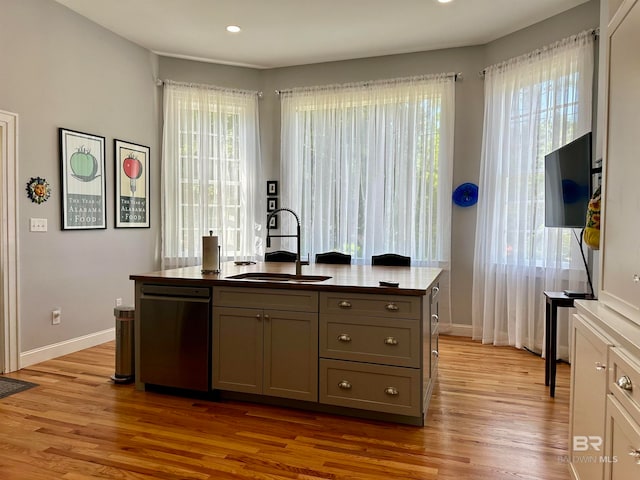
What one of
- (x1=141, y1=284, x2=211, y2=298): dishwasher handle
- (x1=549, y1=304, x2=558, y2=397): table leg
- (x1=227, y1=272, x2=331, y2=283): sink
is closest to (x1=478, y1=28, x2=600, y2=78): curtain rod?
(x1=549, y1=304, x2=558, y2=397): table leg

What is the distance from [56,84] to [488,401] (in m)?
4.57

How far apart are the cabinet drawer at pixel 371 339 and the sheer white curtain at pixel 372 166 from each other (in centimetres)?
248

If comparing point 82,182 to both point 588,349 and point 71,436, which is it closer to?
point 71,436

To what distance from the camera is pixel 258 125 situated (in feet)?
18.8

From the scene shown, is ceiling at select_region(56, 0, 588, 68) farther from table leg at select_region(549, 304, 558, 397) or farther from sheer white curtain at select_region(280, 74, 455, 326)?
table leg at select_region(549, 304, 558, 397)

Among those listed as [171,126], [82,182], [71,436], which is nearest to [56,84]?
[82,182]

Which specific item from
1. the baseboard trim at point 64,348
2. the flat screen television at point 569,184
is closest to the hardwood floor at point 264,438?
the baseboard trim at point 64,348

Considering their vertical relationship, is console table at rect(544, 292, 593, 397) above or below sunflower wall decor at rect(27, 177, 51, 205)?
below

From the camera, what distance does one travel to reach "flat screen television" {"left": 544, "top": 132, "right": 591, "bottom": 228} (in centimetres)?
316

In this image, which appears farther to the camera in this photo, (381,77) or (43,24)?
(381,77)

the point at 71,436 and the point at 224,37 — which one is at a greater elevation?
the point at 224,37

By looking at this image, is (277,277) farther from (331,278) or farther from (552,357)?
(552,357)

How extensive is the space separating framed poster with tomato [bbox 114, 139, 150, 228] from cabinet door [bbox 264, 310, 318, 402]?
9.18ft

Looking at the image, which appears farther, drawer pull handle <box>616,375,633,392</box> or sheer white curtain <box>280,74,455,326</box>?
sheer white curtain <box>280,74,455,326</box>
